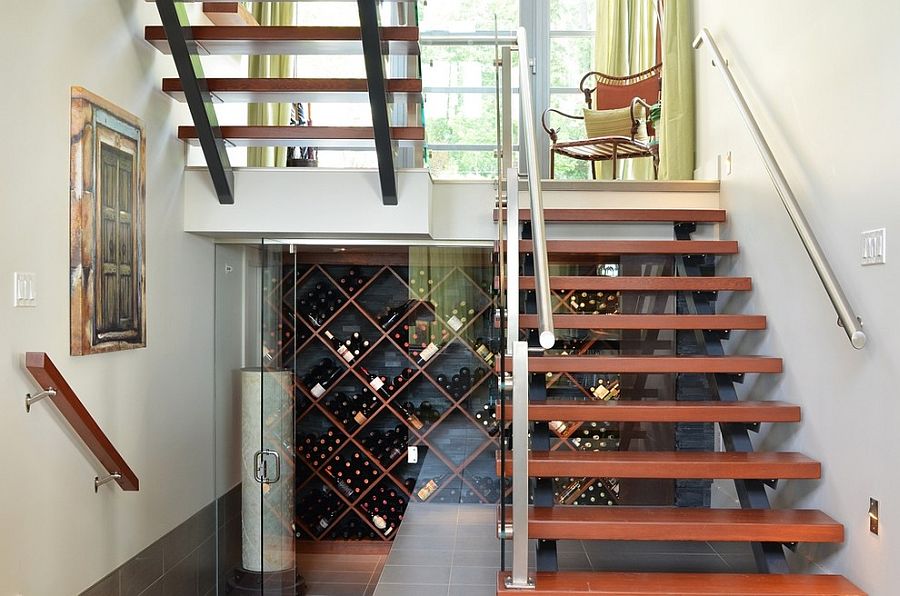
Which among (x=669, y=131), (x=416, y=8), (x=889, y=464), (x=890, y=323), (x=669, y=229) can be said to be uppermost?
(x=416, y=8)

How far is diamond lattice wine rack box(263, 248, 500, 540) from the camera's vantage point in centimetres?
451

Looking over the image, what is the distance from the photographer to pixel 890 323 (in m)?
2.48

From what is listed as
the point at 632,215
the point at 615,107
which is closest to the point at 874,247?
the point at 632,215

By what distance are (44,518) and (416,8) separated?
8.12 feet

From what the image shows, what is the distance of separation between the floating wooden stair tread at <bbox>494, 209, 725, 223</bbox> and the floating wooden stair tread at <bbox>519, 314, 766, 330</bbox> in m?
0.75

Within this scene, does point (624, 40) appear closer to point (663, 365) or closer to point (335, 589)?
point (663, 365)

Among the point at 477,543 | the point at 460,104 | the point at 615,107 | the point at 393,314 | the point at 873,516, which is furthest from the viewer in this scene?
the point at 615,107

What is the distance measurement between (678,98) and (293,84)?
2.23m

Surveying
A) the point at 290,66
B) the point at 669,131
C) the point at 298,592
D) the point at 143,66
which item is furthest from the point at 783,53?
the point at 298,592

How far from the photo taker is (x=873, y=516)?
2.52 m

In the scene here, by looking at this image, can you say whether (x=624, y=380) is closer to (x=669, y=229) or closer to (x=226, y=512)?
(x=669, y=229)

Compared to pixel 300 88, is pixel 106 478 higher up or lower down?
lower down

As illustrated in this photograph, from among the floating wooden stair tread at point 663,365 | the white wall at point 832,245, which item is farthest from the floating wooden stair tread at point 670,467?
the floating wooden stair tread at point 663,365

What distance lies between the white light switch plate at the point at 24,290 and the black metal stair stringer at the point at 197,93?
118 cm
